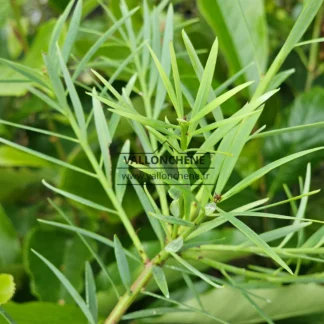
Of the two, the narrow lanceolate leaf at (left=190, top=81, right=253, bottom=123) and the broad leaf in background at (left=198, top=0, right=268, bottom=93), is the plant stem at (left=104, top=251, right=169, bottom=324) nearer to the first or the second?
the narrow lanceolate leaf at (left=190, top=81, right=253, bottom=123)

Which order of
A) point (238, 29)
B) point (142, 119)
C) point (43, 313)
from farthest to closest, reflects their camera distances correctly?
point (238, 29), point (43, 313), point (142, 119)

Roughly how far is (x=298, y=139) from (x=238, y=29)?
0.10 meters

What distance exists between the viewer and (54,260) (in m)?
0.38

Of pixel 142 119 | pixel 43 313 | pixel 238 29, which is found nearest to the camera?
pixel 142 119

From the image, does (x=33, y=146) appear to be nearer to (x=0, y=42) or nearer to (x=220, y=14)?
(x=0, y=42)

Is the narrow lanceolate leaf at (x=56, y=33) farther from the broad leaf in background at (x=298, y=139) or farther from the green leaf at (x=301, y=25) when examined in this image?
the broad leaf in background at (x=298, y=139)

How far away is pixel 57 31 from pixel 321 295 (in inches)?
8.8

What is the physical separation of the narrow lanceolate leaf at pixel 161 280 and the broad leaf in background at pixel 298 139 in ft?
0.69

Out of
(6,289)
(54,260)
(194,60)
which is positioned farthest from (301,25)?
(54,260)

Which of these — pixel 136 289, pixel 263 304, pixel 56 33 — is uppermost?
pixel 56 33

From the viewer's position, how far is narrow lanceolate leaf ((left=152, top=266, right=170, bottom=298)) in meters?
0.16

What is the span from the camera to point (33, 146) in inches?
19.3

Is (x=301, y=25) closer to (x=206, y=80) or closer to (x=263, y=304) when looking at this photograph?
(x=206, y=80)

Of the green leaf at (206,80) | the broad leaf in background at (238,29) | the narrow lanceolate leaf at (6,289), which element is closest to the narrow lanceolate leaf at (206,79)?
the green leaf at (206,80)
